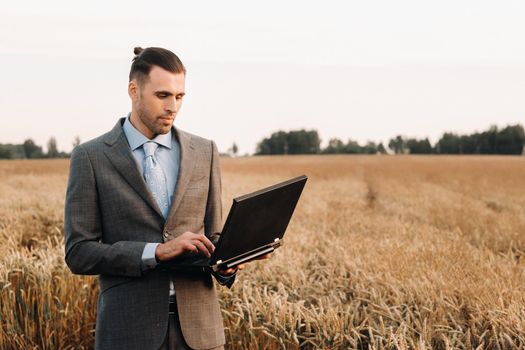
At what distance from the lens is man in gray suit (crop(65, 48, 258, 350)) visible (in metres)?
2.05

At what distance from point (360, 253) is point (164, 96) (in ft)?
13.2

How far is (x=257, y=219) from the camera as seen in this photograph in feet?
6.44

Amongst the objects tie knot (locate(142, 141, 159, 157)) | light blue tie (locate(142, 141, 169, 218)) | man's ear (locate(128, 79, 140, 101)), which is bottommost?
light blue tie (locate(142, 141, 169, 218))

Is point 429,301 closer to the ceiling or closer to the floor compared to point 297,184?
closer to the floor

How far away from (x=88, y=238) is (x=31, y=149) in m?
84.6

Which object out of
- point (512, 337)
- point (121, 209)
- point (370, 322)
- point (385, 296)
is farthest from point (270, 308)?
point (121, 209)

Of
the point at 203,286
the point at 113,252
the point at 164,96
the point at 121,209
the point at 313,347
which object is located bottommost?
the point at 313,347

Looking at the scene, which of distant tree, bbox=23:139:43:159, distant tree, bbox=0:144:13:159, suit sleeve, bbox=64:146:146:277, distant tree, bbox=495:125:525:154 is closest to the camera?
suit sleeve, bbox=64:146:146:277

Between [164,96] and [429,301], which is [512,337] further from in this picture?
[164,96]

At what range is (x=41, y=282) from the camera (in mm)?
4438

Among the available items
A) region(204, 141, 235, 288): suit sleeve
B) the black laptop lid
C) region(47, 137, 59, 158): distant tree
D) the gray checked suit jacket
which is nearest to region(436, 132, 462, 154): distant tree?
region(47, 137, 59, 158): distant tree

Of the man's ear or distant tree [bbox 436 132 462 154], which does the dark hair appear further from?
distant tree [bbox 436 132 462 154]

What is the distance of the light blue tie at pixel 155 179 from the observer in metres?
2.15

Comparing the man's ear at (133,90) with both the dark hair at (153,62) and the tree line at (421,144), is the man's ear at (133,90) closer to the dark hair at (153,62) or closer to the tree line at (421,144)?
the dark hair at (153,62)
